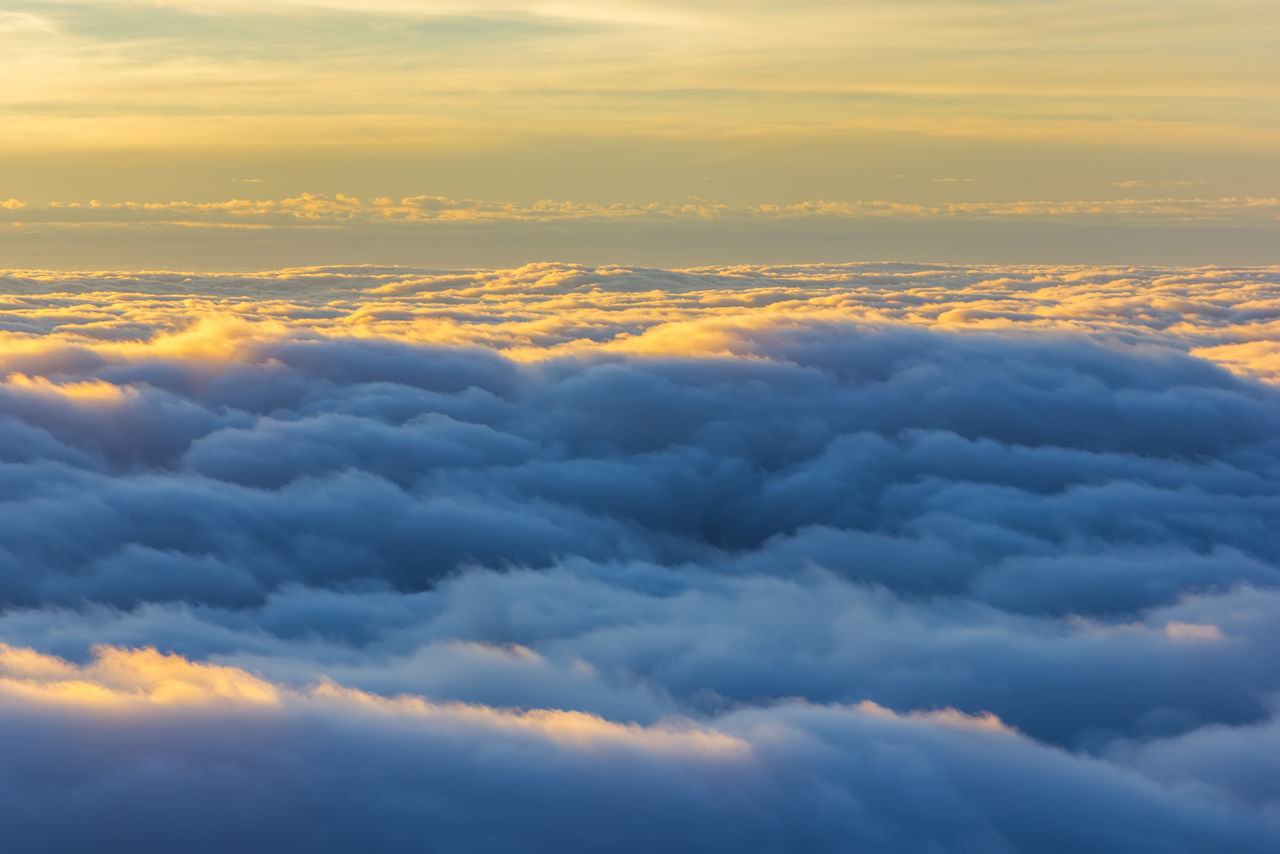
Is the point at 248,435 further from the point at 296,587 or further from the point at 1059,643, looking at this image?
the point at 1059,643

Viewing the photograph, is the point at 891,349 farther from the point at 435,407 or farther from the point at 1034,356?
the point at 435,407

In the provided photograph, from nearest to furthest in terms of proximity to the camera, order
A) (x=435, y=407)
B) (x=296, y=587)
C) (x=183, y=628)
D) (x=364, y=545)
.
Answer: (x=183, y=628), (x=296, y=587), (x=364, y=545), (x=435, y=407)

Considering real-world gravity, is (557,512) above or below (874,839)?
below

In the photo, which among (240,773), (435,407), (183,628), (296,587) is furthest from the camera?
(435,407)

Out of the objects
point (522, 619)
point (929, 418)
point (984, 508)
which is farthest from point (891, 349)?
point (522, 619)

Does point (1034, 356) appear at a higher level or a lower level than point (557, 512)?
higher

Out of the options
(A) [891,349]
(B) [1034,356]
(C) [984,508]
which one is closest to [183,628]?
(C) [984,508]

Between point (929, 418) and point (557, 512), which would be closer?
point (557, 512)

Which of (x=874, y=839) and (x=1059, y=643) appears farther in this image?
(x=1059, y=643)

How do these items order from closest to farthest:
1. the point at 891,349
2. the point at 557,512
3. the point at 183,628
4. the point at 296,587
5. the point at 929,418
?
the point at 183,628 < the point at 296,587 < the point at 557,512 < the point at 929,418 < the point at 891,349
